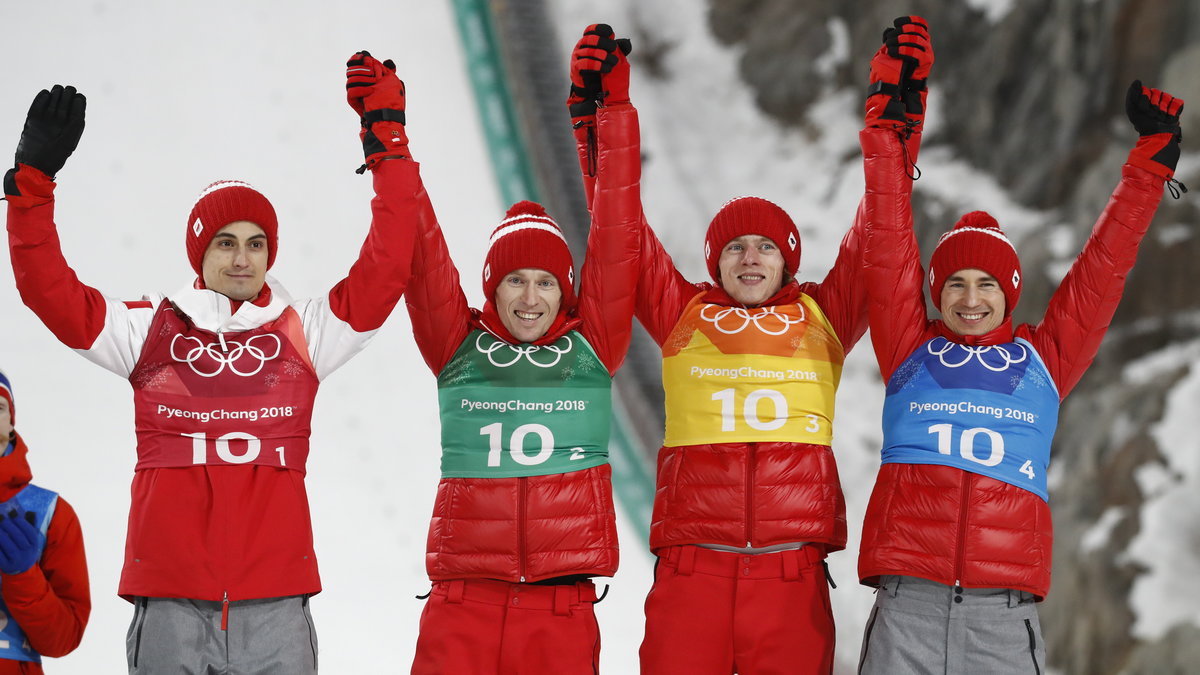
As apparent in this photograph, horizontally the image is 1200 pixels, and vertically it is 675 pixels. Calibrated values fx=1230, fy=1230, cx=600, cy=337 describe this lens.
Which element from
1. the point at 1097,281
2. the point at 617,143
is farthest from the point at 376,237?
the point at 1097,281

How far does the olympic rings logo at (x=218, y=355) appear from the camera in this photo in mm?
2672

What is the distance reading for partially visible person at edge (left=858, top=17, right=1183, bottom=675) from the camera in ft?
8.96

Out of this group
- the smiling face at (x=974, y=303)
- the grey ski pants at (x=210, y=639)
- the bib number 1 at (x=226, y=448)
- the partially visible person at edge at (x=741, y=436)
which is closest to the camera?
the grey ski pants at (x=210, y=639)

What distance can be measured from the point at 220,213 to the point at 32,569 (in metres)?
0.90

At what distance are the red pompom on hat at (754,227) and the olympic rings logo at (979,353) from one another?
0.43m

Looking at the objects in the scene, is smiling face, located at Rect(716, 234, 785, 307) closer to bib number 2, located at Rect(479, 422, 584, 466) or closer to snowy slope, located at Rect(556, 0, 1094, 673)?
bib number 2, located at Rect(479, 422, 584, 466)

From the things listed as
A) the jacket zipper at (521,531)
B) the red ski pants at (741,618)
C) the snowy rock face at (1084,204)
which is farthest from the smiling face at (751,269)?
the snowy rock face at (1084,204)

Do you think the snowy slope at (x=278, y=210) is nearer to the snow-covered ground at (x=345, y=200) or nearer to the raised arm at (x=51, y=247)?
the snow-covered ground at (x=345, y=200)

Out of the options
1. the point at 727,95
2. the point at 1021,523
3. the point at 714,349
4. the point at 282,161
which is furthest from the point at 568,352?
the point at 727,95

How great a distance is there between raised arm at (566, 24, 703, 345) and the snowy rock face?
2298mm

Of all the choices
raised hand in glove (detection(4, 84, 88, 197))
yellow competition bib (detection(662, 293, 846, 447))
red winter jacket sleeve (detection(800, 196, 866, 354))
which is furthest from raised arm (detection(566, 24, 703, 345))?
raised hand in glove (detection(4, 84, 88, 197))

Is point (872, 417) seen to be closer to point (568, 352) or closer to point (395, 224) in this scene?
point (568, 352)

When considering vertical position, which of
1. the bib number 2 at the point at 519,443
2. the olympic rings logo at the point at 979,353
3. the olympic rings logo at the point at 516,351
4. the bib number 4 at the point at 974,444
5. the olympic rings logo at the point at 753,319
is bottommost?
the bib number 2 at the point at 519,443

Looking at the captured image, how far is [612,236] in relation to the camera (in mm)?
2930
